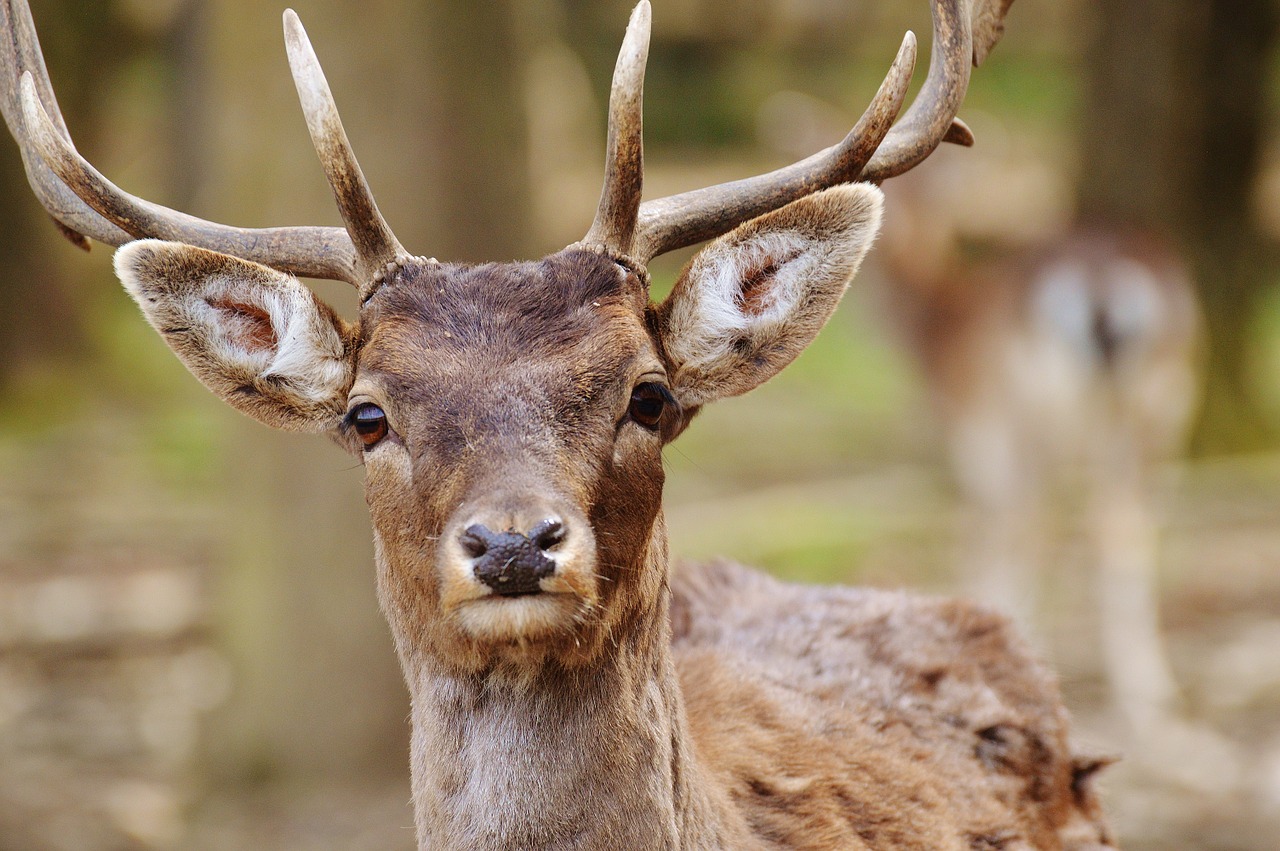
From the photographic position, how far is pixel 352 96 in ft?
22.9

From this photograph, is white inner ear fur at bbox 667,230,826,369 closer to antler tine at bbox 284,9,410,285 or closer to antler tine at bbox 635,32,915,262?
antler tine at bbox 635,32,915,262

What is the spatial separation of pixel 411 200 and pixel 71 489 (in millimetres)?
6276

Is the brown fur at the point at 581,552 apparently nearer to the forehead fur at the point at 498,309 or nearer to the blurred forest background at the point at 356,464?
the forehead fur at the point at 498,309

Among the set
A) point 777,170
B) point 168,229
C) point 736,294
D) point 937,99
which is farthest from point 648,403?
point 168,229

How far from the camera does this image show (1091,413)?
949cm

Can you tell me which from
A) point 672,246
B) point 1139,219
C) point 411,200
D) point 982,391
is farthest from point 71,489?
point 672,246

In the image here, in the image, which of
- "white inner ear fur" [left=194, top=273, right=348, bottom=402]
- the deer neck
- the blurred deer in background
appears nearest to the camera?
the deer neck

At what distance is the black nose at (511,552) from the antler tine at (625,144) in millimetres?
879

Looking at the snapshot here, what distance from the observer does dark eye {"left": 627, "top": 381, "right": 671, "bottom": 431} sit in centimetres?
344

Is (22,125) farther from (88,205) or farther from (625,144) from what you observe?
(625,144)

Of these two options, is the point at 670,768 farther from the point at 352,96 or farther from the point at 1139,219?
the point at 1139,219

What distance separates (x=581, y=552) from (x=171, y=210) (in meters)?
1.47

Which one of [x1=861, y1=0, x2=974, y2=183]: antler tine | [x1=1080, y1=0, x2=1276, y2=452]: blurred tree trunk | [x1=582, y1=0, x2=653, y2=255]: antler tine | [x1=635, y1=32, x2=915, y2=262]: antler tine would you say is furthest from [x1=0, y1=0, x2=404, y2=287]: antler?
[x1=1080, y1=0, x2=1276, y2=452]: blurred tree trunk

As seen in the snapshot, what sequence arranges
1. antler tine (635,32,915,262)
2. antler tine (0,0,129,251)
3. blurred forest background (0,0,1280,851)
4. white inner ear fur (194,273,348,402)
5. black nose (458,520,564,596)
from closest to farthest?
black nose (458,520,564,596)
white inner ear fur (194,273,348,402)
antler tine (635,32,915,262)
antler tine (0,0,129,251)
blurred forest background (0,0,1280,851)
